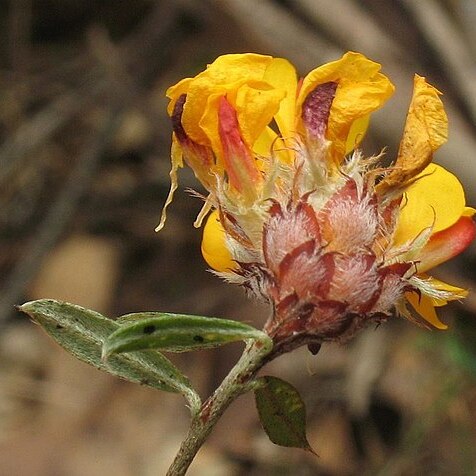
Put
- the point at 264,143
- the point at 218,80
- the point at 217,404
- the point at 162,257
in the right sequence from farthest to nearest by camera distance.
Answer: the point at 162,257 → the point at 264,143 → the point at 218,80 → the point at 217,404

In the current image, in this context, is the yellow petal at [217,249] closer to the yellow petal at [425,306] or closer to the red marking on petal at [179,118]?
the red marking on petal at [179,118]

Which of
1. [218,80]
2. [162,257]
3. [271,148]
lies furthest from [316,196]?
[162,257]

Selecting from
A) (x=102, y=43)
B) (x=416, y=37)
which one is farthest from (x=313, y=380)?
(x=102, y=43)

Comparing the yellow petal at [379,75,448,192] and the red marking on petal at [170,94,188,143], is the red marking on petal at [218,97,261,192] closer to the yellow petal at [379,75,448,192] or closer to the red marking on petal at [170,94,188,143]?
the red marking on petal at [170,94,188,143]

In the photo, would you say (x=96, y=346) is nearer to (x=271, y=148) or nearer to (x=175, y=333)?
(x=175, y=333)

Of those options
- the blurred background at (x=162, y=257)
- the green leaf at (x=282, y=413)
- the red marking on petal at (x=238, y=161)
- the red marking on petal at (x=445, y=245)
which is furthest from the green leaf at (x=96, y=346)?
the blurred background at (x=162, y=257)

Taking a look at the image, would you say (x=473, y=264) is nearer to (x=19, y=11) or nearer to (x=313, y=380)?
(x=313, y=380)
